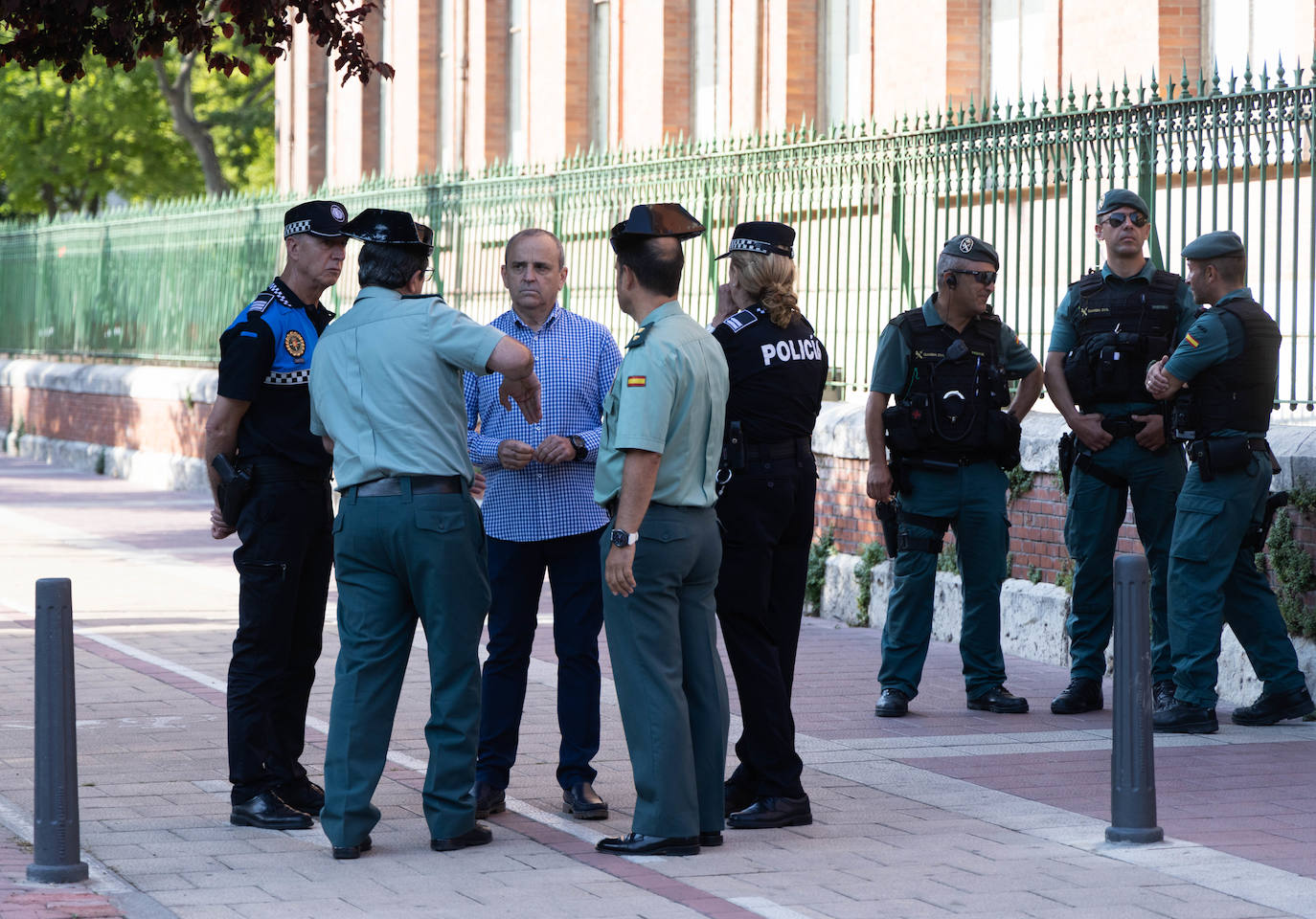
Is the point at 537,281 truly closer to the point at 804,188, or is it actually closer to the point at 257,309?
the point at 257,309

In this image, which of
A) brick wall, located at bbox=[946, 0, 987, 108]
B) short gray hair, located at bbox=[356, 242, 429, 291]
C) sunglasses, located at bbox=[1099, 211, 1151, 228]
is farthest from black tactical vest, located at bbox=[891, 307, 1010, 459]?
brick wall, located at bbox=[946, 0, 987, 108]

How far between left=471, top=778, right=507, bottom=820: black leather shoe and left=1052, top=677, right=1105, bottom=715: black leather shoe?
303 centimetres

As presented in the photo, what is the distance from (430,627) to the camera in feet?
20.4

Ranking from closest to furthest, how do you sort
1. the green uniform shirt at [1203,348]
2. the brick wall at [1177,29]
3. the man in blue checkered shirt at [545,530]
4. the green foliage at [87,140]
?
the man in blue checkered shirt at [545,530] → the green uniform shirt at [1203,348] → the brick wall at [1177,29] → the green foliage at [87,140]

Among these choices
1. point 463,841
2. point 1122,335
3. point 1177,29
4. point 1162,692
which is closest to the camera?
point 463,841

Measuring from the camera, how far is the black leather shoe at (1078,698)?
884 centimetres

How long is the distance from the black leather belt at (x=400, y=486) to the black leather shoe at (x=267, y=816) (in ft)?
3.78

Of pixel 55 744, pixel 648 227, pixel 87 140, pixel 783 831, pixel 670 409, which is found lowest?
pixel 783 831

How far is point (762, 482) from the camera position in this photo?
22.0ft

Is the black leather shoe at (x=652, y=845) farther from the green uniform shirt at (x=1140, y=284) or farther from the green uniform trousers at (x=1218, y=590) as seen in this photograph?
the green uniform shirt at (x=1140, y=284)

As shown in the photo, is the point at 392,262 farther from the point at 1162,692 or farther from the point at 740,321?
the point at 1162,692

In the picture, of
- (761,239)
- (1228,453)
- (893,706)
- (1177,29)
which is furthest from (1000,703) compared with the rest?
(1177,29)

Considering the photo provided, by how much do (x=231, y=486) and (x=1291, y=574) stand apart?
477 cm

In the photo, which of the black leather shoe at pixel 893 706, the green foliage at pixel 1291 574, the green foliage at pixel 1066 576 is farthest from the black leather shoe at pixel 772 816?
the green foliage at pixel 1066 576
